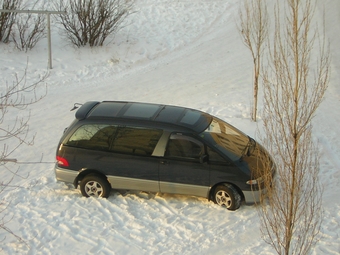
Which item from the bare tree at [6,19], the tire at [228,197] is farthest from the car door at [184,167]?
the bare tree at [6,19]

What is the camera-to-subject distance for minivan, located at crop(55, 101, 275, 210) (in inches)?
387

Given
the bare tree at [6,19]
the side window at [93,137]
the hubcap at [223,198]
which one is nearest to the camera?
the hubcap at [223,198]

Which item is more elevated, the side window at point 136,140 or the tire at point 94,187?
the side window at point 136,140

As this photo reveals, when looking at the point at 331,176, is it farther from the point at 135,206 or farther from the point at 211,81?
the point at 211,81

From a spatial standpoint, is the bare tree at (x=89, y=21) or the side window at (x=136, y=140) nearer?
the side window at (x=136, y=140)

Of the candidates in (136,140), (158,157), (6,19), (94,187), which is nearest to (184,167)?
(158,157)

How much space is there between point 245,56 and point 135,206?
11.4 meters

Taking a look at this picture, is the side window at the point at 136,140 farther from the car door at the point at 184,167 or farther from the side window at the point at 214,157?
the side window at the point at 214,157

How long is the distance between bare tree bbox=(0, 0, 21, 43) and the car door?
38.5 feet

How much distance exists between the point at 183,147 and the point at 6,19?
12179 millimetres

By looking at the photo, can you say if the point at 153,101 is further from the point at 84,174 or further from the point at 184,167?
the point at 184,167

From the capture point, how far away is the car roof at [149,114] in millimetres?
10234

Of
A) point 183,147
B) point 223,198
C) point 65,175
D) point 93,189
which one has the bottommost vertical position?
point 93,189

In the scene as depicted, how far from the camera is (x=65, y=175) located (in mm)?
10406
